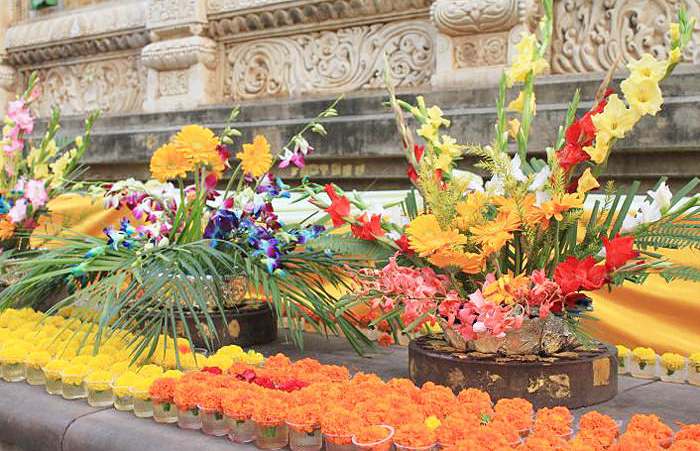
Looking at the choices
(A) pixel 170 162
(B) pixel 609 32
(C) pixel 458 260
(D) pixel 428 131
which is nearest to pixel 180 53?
(B) pixel 609 32

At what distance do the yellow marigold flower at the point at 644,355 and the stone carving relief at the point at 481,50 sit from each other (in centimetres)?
244

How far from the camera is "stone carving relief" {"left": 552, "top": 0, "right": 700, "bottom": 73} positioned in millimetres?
3908

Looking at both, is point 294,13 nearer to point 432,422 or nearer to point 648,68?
point 648,68

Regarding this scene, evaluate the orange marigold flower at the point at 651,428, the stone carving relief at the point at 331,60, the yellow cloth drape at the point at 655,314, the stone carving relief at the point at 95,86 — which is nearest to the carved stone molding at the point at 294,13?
the stone carving relief at the point at 331,60

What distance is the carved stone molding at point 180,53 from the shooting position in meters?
5.46

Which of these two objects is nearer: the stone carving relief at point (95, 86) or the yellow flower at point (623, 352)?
the yellow flower at point (623, 352)

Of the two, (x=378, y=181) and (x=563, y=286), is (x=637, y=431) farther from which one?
(x=378, y=181)

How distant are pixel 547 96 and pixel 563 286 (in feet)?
7.86

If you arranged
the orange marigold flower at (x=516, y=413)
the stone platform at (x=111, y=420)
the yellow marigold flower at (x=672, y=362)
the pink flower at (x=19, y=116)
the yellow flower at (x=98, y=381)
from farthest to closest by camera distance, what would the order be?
the pink flower at (x=19, y=116) → the yellow marigold flower at (x=672, y=362) → the yellow flower at (x=98, y=381) → the stone platform at (x=111, y=420) → the orange marigold flower at (x=516, y=413)

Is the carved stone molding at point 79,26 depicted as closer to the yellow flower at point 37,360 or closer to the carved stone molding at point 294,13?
the carved stone molding at point 294,13

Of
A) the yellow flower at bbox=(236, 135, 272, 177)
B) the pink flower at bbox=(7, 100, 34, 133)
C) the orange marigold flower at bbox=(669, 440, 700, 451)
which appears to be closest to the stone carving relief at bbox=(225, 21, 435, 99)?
the pink flower at bbox=(7, 100, 34, 133)

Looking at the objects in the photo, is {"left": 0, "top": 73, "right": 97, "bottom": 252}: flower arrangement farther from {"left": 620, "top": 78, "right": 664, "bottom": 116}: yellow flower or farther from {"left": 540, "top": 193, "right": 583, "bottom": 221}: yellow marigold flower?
{"left": 620, "top": 78, "right": 664, "bottom": 116}: yellow flower

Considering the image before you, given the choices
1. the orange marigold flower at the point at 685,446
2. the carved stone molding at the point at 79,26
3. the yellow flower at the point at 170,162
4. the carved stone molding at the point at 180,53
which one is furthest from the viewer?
the carved stone molding at the point at 79,26

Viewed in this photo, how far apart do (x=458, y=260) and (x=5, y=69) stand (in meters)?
6.20
